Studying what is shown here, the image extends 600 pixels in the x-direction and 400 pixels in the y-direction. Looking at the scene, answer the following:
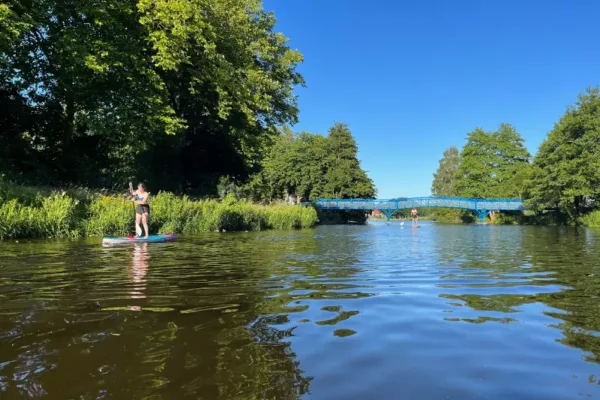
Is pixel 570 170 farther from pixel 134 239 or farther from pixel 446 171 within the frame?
pixel 446 171

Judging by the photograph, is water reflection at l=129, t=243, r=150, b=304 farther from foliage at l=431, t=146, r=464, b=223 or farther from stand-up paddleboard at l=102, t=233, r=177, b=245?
foliage at l=431, t=146, r=464, b=223

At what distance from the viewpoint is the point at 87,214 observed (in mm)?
15562

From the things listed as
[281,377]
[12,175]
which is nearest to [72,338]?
[281,377]

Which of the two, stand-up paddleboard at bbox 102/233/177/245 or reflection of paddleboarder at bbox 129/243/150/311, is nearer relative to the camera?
reflection of paddleboarder at bbox 129/243/150/311

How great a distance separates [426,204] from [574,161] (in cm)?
2617

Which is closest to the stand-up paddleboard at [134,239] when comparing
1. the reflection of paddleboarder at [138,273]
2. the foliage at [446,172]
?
the reflection of paddleboarder at [138,273]

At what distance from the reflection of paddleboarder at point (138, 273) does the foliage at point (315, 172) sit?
56.1m

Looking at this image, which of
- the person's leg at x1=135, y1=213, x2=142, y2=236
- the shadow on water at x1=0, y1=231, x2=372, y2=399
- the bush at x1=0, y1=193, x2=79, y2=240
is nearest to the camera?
the shadow on water at x1=0, y1=231, x2=372, y2=399

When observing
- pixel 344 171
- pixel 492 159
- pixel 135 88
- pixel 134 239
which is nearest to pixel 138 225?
pixel 134 239

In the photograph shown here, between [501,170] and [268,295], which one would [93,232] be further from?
[501,170]

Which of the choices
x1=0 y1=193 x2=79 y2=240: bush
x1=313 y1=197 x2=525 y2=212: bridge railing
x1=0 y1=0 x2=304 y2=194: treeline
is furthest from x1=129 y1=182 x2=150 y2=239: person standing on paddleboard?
x1=313 y1=197 x2=525 y2=212: bridge railing

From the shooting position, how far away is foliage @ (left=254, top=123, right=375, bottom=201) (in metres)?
67.1

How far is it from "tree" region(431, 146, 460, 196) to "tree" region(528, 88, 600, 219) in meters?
60.8

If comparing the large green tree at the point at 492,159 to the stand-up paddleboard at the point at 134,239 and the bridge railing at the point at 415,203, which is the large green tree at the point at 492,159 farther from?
the stand-up paddleboard at the point at 134,239
